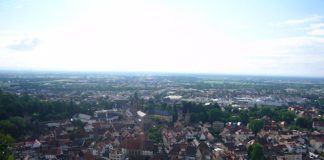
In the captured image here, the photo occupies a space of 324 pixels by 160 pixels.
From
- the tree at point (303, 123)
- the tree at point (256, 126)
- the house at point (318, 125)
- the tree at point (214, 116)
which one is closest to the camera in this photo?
the tree at point (256, 126)

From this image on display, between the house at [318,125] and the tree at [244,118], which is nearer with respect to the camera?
the house at [318,125]

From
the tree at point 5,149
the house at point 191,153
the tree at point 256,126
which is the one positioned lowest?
the house at point 191,153

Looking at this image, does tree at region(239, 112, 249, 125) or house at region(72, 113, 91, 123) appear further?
tree at region(239, 112, 249, 125)

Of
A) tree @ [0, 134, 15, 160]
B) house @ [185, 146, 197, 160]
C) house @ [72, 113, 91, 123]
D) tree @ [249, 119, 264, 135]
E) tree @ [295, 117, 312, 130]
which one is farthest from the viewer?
house @ [72, 113, 91, 123]

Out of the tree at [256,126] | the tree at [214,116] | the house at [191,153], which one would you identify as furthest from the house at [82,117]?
the tree at [256,126]

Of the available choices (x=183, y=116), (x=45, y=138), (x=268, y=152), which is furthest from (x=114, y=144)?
(x=183, y=116)

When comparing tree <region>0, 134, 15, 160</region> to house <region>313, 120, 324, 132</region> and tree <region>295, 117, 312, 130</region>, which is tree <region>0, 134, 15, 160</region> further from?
house <region>313, 120, 324, 132</region>

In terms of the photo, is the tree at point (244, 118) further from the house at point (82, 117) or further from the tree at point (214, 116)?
the house at point (82, 117)

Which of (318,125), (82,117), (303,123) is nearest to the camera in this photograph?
(318,125)

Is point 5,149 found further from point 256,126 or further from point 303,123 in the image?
point 303,123

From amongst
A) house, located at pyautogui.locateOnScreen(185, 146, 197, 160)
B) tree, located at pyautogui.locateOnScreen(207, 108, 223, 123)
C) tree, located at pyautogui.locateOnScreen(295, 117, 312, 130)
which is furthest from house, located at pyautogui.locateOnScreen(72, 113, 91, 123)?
tree, located at pyautogui.locateOnScreen(295, 117, 312, 130)

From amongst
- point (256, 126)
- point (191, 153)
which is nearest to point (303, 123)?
point (256, 126)

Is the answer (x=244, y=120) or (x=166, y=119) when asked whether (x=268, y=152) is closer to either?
(x=244, y=120)

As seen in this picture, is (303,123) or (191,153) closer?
(191,153)
